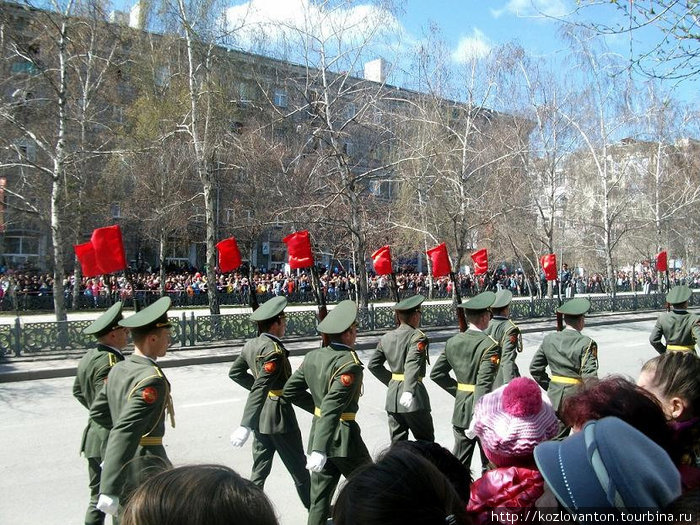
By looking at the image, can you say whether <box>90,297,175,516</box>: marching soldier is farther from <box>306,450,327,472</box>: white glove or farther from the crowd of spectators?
the crowd of spectators

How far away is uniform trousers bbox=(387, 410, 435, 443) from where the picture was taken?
18.0 feet

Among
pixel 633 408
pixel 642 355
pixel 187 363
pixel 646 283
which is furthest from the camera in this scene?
pixel 646 283

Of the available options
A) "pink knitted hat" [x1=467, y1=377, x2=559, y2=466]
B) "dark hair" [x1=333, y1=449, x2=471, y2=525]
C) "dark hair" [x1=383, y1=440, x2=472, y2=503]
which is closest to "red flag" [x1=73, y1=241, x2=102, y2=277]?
"pink knitted hat" [x1=467, y1=377, x2=559, y2=466]

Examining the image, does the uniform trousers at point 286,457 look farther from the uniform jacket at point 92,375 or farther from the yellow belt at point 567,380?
the yellow belt at point 567,380

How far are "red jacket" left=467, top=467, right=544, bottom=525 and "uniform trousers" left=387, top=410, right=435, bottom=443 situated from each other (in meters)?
3.28

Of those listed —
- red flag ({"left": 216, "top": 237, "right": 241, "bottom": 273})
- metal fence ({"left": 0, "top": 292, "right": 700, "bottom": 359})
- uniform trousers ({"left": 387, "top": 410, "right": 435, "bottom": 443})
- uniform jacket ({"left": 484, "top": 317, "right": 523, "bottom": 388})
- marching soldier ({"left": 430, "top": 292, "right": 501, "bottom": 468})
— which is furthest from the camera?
metal fence ({"left": 0, "top": 292, "right": 700, "bottom": 359})

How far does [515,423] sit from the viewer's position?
237 centimetres

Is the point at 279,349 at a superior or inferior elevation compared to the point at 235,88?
inferior

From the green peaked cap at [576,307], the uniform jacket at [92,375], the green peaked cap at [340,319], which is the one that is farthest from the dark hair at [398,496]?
the green peaked cap at [576,307]

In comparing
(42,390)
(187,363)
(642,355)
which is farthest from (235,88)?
(642,355)

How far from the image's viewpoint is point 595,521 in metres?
1.39

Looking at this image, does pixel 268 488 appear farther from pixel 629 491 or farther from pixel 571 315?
pixel 629 491

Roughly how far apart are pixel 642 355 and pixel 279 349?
12.5m

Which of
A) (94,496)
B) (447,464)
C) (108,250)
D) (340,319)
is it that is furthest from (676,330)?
(108,250)
